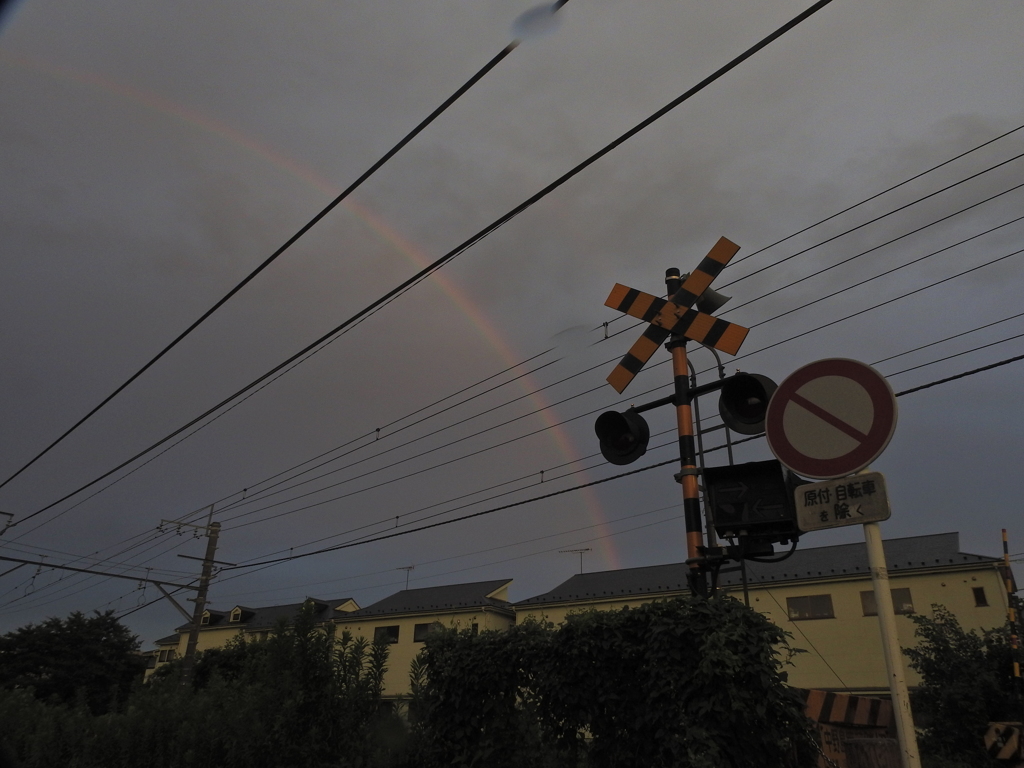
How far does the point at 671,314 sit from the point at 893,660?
379cm

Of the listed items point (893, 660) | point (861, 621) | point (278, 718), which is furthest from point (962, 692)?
point (893, 660)

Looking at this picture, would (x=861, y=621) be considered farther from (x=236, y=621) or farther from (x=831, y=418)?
(x=236, y=621)

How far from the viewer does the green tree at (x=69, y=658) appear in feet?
126

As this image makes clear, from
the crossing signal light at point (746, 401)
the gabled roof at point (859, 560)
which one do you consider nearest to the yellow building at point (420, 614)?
the gabled roof at point (859, 560)

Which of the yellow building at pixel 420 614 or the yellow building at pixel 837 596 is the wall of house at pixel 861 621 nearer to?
the yellow building at pixel 837 596

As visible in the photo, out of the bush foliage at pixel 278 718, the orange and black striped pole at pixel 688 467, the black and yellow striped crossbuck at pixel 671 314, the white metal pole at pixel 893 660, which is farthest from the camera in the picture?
the bush foliage at pixel 278 718

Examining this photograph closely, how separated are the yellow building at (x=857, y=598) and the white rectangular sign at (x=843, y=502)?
20.9 metres

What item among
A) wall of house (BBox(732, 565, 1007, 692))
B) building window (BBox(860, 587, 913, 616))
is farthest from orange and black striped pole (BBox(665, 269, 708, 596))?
building window (BBox(860, 587, 913, 616))

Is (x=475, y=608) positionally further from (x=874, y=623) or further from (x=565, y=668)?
(x=565, y=668)

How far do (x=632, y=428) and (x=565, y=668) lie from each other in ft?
6.94

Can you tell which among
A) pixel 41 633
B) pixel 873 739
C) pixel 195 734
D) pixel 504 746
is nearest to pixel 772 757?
pixel 504 746

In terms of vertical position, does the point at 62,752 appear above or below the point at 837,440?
below

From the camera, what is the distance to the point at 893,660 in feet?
7.73

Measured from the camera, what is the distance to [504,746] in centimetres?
571
